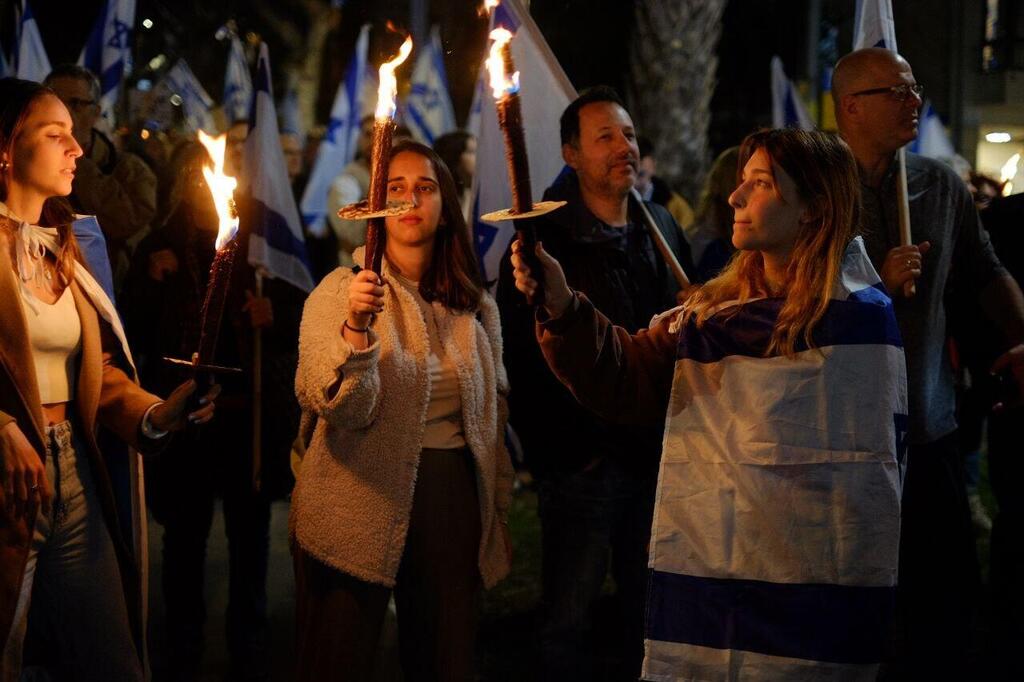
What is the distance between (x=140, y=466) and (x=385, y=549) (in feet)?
3.02

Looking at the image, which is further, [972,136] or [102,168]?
[972,136]

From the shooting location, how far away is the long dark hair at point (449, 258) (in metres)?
4.32

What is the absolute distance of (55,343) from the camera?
149 inches

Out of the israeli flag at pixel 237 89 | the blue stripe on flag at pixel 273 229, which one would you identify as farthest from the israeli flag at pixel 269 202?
the israeli flag at pixel 237 89

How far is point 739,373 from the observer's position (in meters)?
3.32

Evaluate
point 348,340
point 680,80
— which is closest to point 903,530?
point 348,340

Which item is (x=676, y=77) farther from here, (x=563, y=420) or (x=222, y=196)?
(x=222, y=196)

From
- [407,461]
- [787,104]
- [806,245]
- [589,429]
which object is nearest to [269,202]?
[589,429]

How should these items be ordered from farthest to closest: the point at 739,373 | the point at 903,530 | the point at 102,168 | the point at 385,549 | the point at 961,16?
the point at 961,16 → the point at 102,168 → the point at 903,530 → the point at 385,549 → the point at 739,373

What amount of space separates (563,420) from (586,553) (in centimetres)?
52

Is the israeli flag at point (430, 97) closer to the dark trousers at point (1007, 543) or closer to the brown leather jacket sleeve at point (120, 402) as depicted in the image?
the dark trousers at point (1007, 543)

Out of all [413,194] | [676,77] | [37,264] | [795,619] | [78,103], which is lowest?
[795,619]

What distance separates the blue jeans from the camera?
147 inches

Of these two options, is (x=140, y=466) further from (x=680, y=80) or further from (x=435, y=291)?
(x=680, y=80)
